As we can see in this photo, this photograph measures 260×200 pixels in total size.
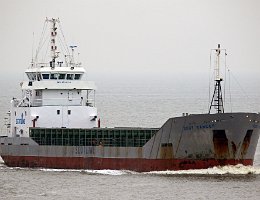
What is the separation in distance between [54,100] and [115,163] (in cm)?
706

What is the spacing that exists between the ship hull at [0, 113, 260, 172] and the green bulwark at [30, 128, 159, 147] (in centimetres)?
13

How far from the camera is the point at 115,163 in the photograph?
57.8 m

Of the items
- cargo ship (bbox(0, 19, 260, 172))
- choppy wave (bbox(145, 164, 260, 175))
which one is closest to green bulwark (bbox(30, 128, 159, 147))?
cargo ship (bbox(0, 19, 260, 172))

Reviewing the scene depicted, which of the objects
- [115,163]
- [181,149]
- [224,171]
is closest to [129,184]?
[181,149]

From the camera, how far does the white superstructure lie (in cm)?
6162

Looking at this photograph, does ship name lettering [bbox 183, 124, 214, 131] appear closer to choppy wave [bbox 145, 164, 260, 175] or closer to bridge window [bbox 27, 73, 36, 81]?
choppy wave [bbox 145, 164, 260, 175]

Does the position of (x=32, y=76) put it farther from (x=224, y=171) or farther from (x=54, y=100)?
(x=224, y=171)

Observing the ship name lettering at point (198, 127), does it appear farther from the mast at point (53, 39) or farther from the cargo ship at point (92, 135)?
the mast at point (53, 39)

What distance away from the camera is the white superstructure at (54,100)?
202 ft

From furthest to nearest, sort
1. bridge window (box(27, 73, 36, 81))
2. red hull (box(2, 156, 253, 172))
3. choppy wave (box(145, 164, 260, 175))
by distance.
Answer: bridge window (box(27, 73, 36, 81))
red hull (box(2, 156, 253, 172))
choppy wave (box(145, 164, 260, 175))

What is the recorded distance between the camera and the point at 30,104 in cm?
6259

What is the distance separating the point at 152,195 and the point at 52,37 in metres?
17.3

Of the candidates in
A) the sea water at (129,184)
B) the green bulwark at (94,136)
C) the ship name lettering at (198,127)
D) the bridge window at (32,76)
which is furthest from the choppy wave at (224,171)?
the bridge window at (32,76)

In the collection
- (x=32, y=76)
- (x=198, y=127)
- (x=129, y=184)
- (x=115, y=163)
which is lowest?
(x=129, y=184)
